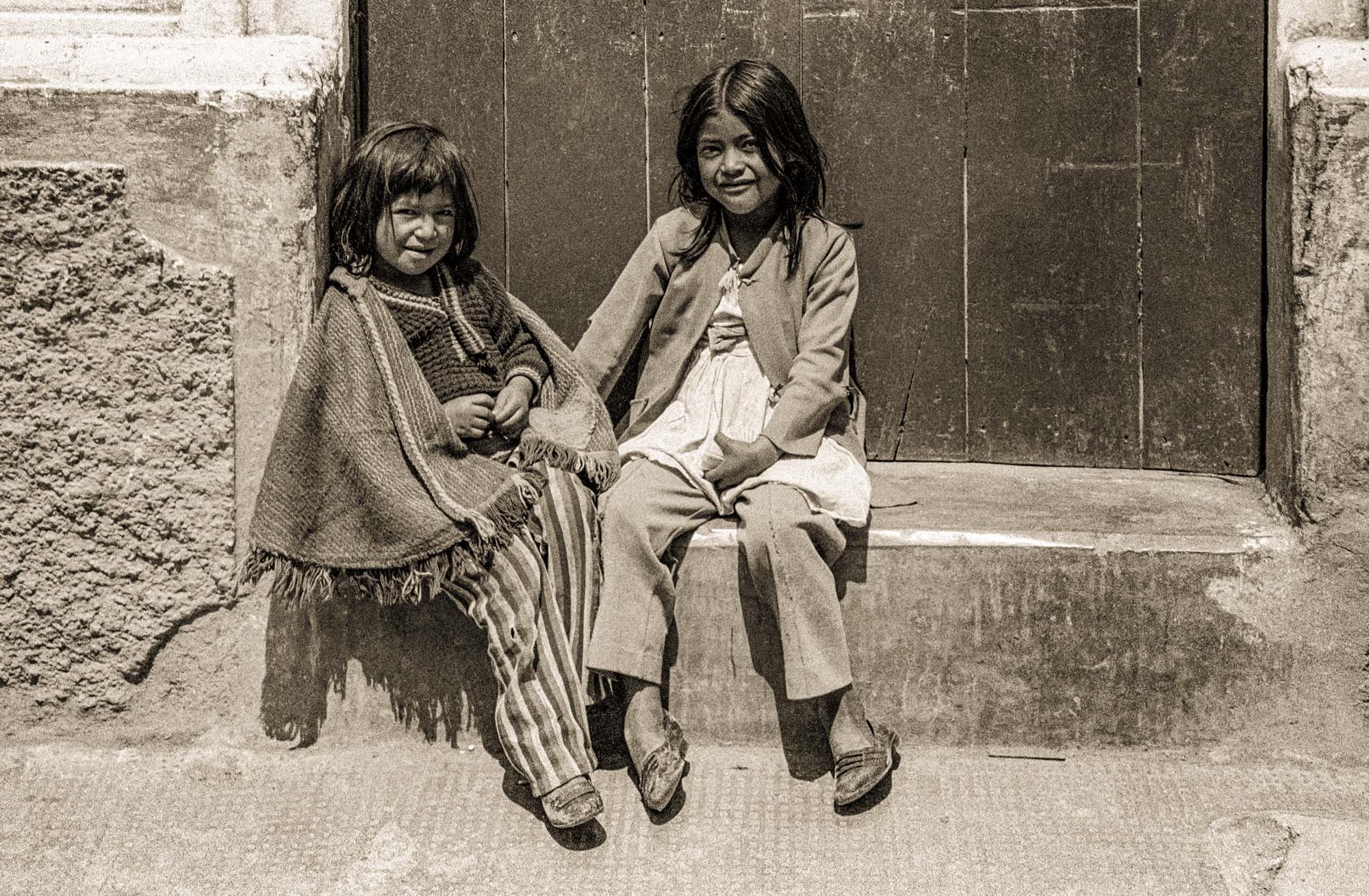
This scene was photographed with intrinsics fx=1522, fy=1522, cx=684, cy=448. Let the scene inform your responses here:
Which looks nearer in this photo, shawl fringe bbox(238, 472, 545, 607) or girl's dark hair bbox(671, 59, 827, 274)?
shawl fringe bbox(238, 472, 545, 607)

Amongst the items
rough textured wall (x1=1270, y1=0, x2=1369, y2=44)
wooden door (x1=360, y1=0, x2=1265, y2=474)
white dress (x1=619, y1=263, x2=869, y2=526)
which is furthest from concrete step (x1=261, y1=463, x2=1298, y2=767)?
rough textured wall (x1=1270, y1=0, x2=1369, y2=44)

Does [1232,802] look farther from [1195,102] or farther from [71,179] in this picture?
[71,179]

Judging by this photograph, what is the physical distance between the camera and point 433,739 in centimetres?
301

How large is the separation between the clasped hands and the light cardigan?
0.27m

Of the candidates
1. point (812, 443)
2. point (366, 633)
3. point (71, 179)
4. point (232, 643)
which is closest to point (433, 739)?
point (366, 633)

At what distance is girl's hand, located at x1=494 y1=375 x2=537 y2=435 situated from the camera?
9.53 feet

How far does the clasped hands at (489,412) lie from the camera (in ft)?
9.48

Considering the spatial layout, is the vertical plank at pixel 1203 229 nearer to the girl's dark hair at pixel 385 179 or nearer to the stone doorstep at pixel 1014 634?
the stone doorstep at pixel 1014 634

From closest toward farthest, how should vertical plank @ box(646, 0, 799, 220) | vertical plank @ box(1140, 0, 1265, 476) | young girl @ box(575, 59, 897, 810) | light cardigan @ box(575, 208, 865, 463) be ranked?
young girl @ box(575, 59, 897, 810)
light cardigan @ box(575, 208, 865, 463)
vertical plank @ box(1140, 0, 1265, 476)
vertical plank @ box(646, 0, 799, 220)

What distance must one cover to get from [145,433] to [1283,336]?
2.24 m

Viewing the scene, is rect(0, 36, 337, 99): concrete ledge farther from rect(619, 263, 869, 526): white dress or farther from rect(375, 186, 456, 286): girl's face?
rect(619, 263, 869, 526): white dress

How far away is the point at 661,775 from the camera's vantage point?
9.05 feet

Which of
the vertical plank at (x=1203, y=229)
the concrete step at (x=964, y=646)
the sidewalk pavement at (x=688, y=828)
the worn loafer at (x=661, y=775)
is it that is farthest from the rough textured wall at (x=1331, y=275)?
the worn loafer at (x=661, y=775)

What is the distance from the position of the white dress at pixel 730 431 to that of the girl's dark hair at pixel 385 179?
0.57 m
